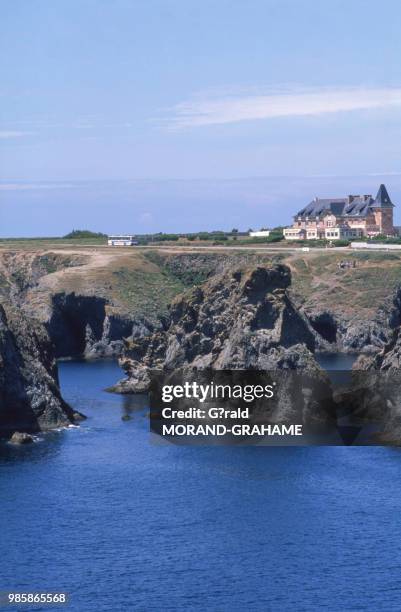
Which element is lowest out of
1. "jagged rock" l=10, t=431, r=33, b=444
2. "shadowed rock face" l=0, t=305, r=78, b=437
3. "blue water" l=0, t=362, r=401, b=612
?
"blue water" l=0, t=362, r=401, b=612

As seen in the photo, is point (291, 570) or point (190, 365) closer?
point (291, 570)

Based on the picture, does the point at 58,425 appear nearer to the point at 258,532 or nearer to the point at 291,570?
the point at 258,532

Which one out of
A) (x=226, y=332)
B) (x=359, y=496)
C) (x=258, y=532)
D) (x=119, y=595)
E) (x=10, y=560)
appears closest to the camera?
(x=119, y=595)

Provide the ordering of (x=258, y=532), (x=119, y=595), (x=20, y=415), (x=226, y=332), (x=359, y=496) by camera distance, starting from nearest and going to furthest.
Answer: (x=119, y=595) → (x=258, y=532) → (x=359, y=496) → (x=20, y=415) → (x=226, y=332)

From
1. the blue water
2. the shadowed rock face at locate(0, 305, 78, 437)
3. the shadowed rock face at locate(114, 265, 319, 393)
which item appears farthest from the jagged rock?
the shadowed rock face at locate(114, 265, 319, 393)

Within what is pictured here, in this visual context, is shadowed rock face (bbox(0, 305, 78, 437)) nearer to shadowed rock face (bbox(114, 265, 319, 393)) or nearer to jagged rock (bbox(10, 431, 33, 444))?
jagged rock (bbox(10, 431, 33, 444))

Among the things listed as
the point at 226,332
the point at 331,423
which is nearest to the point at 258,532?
the point at 331,423

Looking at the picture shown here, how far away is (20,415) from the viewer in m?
126

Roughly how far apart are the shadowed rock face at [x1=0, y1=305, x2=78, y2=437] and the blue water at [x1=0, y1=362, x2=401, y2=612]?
341 cm

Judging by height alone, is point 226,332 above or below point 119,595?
above

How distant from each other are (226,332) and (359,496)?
41935 millimetres

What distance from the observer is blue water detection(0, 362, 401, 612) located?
79.2 m

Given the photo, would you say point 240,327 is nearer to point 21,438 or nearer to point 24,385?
point 24,385

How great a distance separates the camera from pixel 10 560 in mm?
84875
